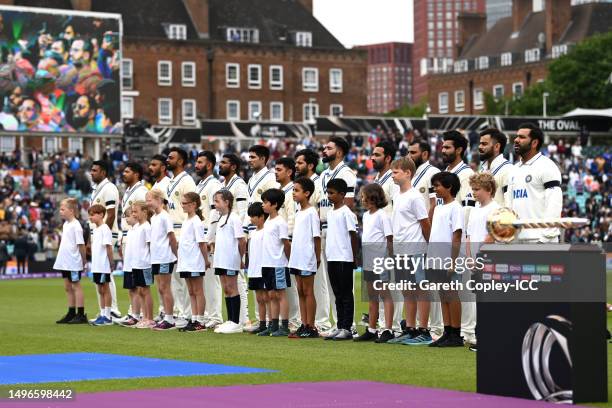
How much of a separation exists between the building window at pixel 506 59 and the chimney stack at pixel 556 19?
7146mm

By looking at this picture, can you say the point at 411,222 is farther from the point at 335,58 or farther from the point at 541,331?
the point at 335,58

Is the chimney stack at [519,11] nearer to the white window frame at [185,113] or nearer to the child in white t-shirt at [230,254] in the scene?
the white window frame at [185,113]

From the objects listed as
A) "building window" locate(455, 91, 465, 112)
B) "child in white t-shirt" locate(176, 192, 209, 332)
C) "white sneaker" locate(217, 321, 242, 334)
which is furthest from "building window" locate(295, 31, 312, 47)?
"white sneaker" locate(217, 321, 242, 334)

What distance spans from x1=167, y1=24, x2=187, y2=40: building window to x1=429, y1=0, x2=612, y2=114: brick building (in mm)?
32588

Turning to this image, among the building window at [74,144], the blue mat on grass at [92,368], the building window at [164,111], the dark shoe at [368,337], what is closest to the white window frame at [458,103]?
the building window at [164,111]

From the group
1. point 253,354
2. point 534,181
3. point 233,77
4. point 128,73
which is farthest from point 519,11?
point 253,354

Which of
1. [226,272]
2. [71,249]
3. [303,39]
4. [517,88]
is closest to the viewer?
[226,272]

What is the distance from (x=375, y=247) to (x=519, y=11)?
369 ft

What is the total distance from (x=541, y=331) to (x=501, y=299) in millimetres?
563

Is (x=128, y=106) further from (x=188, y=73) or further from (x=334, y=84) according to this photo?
(x=334, y=84)

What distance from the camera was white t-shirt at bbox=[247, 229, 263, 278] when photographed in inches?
720

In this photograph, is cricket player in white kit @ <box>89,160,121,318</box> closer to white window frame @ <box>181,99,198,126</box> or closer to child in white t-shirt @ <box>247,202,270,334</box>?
child in white t-shirt @ <box>247,202,270,334</box>

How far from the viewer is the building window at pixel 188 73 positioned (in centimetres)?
10275

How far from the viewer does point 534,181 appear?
1491cm
